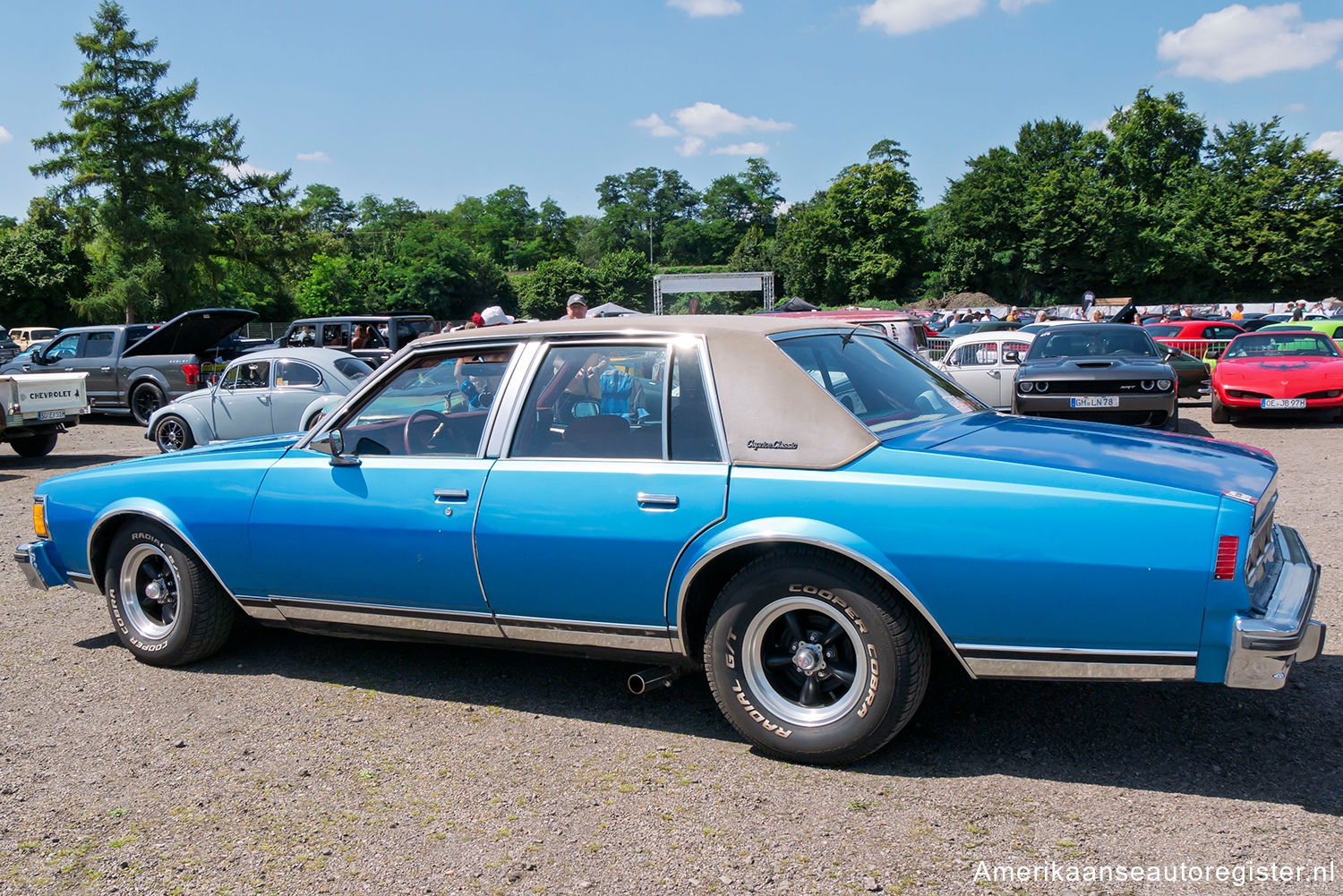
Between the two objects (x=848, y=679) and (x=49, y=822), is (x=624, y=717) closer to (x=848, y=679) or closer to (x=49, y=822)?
(x=848, y=679)

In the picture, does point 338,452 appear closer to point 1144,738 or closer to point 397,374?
point 397,374

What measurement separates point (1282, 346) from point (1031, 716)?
44.0 feet

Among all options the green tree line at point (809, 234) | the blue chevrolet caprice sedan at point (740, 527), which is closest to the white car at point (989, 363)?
the blue chevrolet caprice sedan at point (740, 527)

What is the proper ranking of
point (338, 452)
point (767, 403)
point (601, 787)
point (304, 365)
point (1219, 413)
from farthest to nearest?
point (1219, 413) < point (304, 365) < point (338, 452) < point (767, 403) < point (601, 787)

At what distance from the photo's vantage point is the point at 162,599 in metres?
4.54

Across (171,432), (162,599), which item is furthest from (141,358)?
(162,599)

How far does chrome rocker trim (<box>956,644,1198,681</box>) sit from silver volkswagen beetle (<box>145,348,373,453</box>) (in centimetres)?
1035

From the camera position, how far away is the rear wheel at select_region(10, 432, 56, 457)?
13.1m

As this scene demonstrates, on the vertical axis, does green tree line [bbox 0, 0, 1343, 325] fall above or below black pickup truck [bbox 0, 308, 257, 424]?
above

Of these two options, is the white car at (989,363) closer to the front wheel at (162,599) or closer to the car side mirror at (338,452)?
the car side mirror at (338,452)

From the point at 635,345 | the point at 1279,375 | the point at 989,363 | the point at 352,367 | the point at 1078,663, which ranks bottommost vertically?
the point at 1078,663

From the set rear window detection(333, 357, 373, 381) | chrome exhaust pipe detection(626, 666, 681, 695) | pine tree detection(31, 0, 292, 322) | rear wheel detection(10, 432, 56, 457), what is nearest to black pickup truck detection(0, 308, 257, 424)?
rear wheel detection(10, 432, 56, 457)

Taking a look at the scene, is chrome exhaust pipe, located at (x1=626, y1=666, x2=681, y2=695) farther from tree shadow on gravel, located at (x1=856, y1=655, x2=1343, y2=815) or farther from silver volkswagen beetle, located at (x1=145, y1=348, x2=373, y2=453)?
silver volkswagen beetle, located at (x1=145, y1=348, x2=373, y2=453)

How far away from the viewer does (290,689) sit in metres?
4.25
